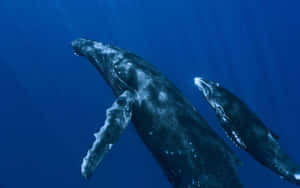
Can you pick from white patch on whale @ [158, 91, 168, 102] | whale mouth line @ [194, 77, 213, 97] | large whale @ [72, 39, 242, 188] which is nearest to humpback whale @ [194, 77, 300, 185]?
whale mouth line @ [194, 77, 213, 97]

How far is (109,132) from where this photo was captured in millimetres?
7152

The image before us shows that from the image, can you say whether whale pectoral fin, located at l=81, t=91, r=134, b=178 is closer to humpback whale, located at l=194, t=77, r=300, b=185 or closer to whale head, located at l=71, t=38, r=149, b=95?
whale head, located at l=71, t=38, r=149, b=95

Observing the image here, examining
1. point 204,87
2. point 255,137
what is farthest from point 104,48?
point 255,137

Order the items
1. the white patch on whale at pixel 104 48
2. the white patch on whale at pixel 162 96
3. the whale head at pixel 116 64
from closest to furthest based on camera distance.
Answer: the white patch on whale at pixel 162 96
the whale head at pixel 116 64
the white patch on whale at pixel 104 48

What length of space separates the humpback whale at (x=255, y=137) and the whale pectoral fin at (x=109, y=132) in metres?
2.05

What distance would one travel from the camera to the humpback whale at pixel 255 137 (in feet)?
20.9

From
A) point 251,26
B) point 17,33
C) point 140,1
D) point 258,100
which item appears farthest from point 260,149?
point 140,1

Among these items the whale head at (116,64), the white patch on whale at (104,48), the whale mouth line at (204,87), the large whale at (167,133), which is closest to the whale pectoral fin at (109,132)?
the large whale at (167,133)

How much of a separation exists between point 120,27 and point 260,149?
3065 centimetres

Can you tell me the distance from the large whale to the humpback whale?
0.77 m

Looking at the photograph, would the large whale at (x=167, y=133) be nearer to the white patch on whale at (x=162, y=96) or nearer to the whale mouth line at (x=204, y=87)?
the white patch on whale at (x=162, y=96)

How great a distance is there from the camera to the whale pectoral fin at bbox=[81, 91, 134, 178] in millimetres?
6773

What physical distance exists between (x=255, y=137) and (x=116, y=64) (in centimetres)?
422

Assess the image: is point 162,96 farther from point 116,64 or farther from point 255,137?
point 255,137
